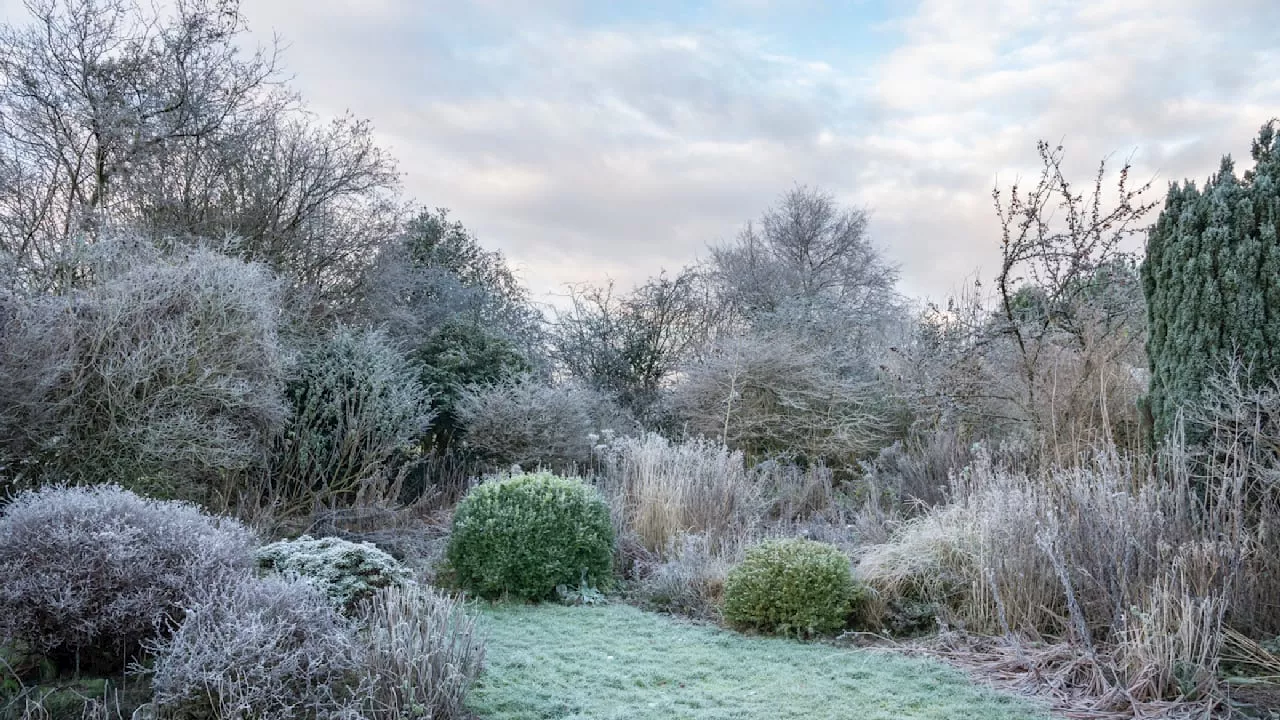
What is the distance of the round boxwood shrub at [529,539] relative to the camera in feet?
19.7

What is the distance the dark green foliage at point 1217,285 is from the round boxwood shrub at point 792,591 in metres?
2.24

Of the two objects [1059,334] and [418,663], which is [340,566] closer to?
[418,663]

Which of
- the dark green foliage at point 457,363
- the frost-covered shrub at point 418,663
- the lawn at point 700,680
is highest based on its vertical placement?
the dark green foliage at point 457,363

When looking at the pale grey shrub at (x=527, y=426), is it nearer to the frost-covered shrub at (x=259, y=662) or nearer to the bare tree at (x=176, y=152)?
the bare tree at (x=176, y=152)

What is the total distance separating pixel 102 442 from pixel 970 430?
26.2 ft

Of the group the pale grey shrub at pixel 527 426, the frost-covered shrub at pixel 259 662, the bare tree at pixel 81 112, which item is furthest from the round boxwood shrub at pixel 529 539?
the bare tree at pixel 81 112

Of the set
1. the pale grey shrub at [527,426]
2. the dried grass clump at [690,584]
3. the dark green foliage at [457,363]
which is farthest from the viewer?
the dark green foliage at [457,363]

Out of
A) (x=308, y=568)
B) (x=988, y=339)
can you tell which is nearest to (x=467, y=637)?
(x=308, y=568)

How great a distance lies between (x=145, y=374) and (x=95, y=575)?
10.3ft

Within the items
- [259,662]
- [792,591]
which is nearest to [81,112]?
[259,662]

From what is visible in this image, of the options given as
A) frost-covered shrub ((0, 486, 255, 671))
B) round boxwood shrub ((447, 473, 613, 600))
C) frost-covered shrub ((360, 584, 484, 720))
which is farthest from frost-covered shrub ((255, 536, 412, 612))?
round boxwood shrub ((447, 473, 613, 600))

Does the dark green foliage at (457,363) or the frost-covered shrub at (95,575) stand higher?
the dark green foliage at (457,363)

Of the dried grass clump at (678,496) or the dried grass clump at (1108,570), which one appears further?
the dried grass clump at (678,496)

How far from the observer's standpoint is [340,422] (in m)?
8.34
